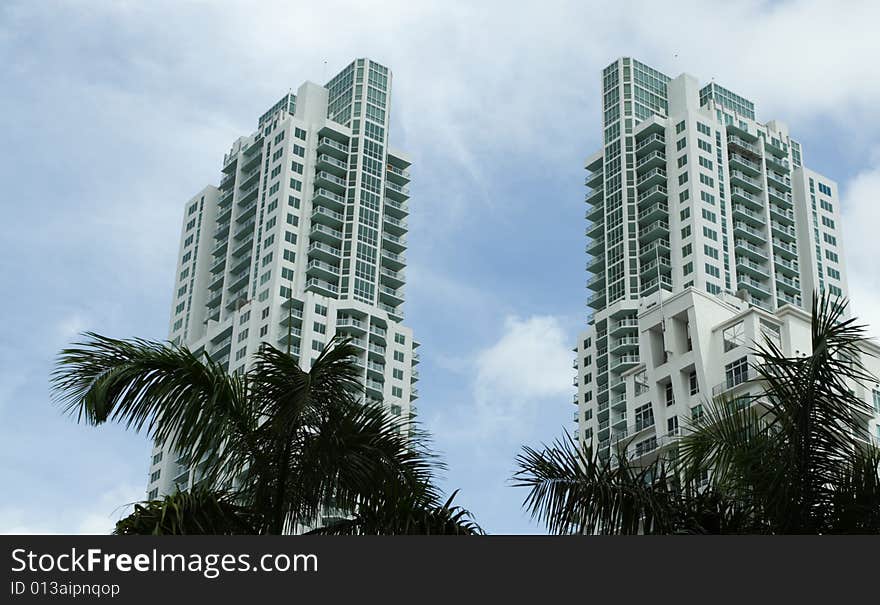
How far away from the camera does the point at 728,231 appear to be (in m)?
139

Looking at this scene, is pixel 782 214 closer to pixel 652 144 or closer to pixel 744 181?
pixel 744 181

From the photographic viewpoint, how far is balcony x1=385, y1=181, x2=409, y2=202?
479ft

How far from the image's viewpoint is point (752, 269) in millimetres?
139500

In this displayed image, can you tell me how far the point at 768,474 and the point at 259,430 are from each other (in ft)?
20.7

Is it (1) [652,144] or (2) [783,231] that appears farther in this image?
(2) [783,231]

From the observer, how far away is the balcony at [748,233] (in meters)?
141

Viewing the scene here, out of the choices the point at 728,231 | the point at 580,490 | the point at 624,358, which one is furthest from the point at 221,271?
the point at 580,490

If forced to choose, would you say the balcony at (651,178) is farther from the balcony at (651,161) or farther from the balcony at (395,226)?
the balcony at (395,226)

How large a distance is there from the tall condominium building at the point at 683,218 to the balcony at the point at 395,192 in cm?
2035

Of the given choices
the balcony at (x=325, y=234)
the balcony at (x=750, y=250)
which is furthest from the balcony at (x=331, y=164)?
the balcony at (x=750, y=250)

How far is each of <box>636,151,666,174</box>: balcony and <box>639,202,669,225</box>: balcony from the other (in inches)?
191

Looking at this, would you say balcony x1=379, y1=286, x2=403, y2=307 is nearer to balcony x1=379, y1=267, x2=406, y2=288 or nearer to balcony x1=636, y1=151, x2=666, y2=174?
balcony x1=379, y1=267, x2=406, y2=288

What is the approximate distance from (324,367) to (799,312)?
7219cm

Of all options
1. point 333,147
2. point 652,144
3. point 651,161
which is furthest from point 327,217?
point 652,144
